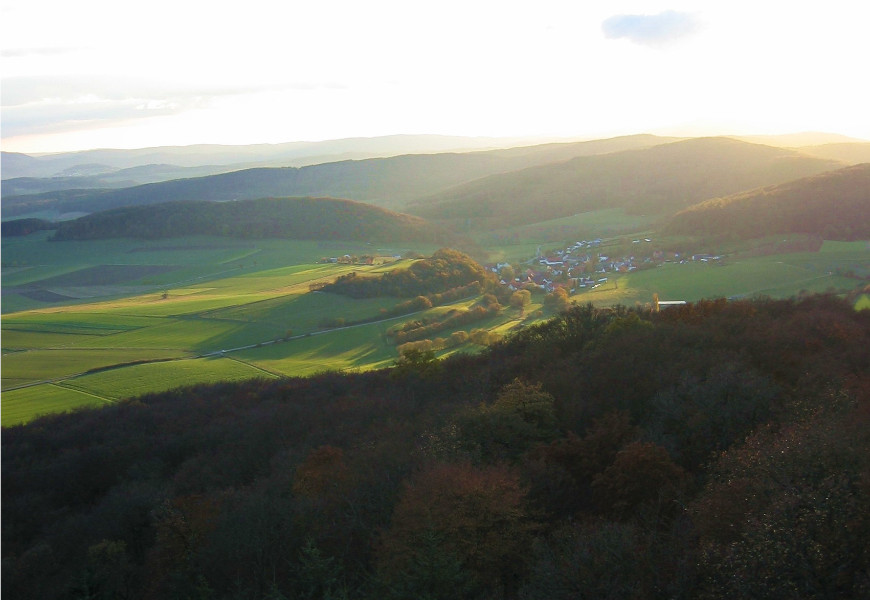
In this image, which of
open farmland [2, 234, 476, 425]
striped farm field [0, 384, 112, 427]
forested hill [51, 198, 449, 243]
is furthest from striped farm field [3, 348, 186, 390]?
forested hill [51, 198, 449, 243]

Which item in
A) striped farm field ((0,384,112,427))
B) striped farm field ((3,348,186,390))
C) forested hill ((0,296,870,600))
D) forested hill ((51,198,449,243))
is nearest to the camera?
forested hill ((0,296,870,600))

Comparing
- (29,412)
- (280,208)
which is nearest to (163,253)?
(280,208)

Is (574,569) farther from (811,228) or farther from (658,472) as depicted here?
(811,228)

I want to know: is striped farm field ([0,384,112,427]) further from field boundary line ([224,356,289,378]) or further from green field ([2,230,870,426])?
field boundary line ([224,356,289,378])

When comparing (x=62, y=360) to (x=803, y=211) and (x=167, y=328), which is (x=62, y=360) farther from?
(x=803, y=211)

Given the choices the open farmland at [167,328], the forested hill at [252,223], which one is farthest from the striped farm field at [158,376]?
the forested hill at [252,223]

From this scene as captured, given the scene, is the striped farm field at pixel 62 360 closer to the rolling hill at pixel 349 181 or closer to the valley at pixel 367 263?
the valley at pixel 367 263
